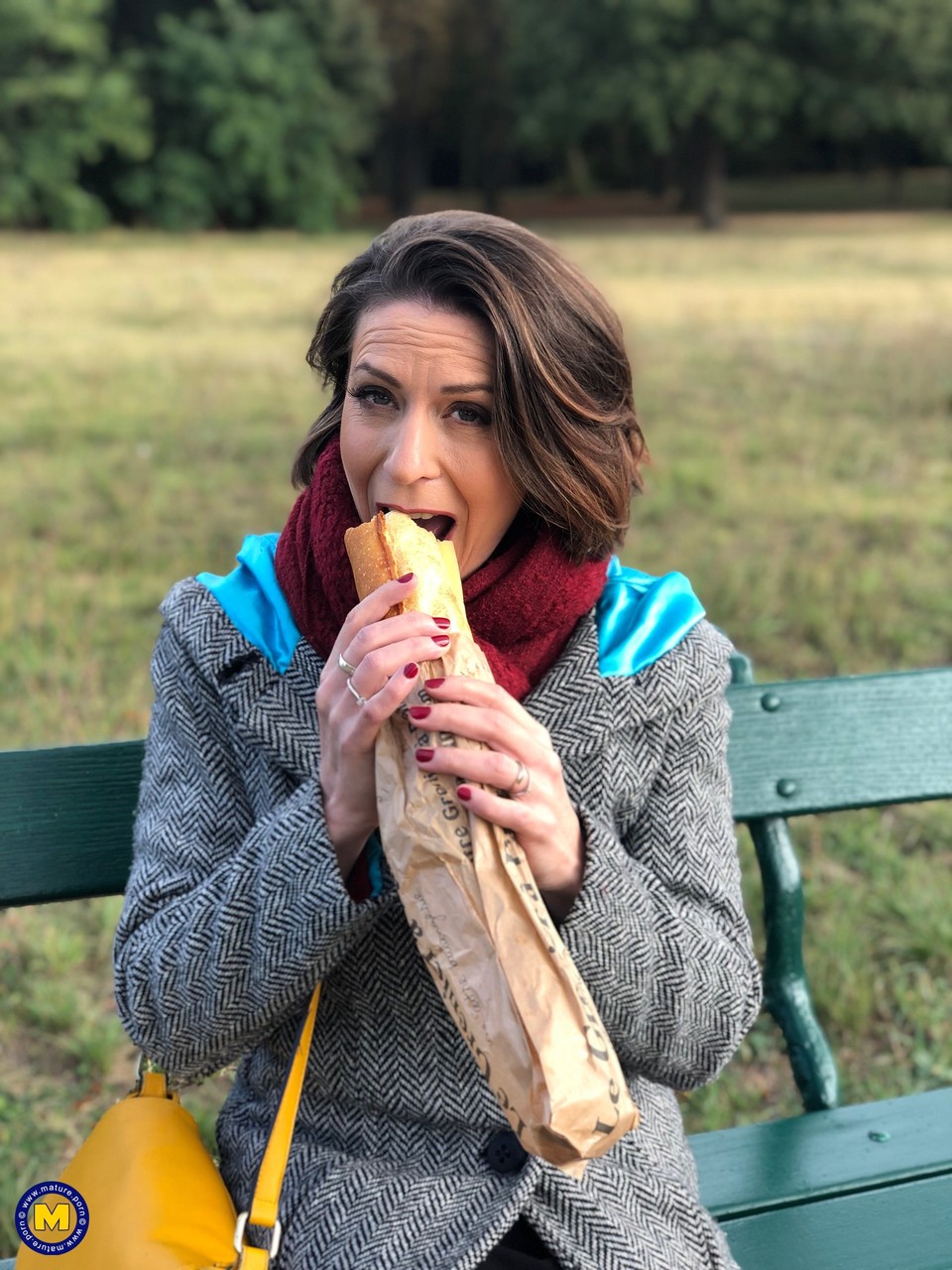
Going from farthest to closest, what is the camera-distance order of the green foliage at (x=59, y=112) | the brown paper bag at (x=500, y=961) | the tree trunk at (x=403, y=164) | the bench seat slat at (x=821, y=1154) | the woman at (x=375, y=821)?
the tree trunk at (x=403, y=164), the green foliage at (x=59, y=112), the bench seat slat at (x=821, y=1154), the woman at (x=375, y=821), the brown paper bag at (x=500, y=961)

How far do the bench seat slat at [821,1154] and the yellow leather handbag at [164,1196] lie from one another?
2.56 ft

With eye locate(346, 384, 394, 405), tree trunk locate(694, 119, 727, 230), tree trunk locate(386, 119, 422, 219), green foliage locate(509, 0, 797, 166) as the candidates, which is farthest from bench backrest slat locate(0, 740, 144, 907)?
tree trunk locate(386, 119, 422, 219)

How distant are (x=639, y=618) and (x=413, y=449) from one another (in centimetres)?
46

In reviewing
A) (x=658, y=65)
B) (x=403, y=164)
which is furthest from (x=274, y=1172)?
(x=403, y=164)

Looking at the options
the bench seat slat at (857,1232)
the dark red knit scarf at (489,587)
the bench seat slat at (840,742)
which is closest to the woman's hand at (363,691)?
the dark red knit scarf at (489,587)

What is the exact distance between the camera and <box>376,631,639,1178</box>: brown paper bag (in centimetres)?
141

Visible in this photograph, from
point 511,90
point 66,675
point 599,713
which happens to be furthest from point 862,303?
point 511,90

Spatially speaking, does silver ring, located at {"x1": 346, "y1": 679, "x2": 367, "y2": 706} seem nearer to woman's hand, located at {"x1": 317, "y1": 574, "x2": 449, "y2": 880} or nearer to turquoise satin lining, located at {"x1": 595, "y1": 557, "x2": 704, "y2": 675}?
woman's hand, located at {"x1": 317, "y1": 574, "x2": 449, "y2": 880}

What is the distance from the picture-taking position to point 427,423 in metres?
1.79

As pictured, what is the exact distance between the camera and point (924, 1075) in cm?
339

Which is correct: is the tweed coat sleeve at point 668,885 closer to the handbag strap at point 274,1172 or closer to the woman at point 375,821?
the woman at point 375,821

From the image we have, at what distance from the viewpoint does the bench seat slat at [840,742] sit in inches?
103

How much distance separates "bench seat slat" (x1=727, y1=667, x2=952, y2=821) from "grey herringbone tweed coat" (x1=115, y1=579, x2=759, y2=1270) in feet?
1.89

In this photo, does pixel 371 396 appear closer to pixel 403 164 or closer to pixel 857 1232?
pixel 857 1232
